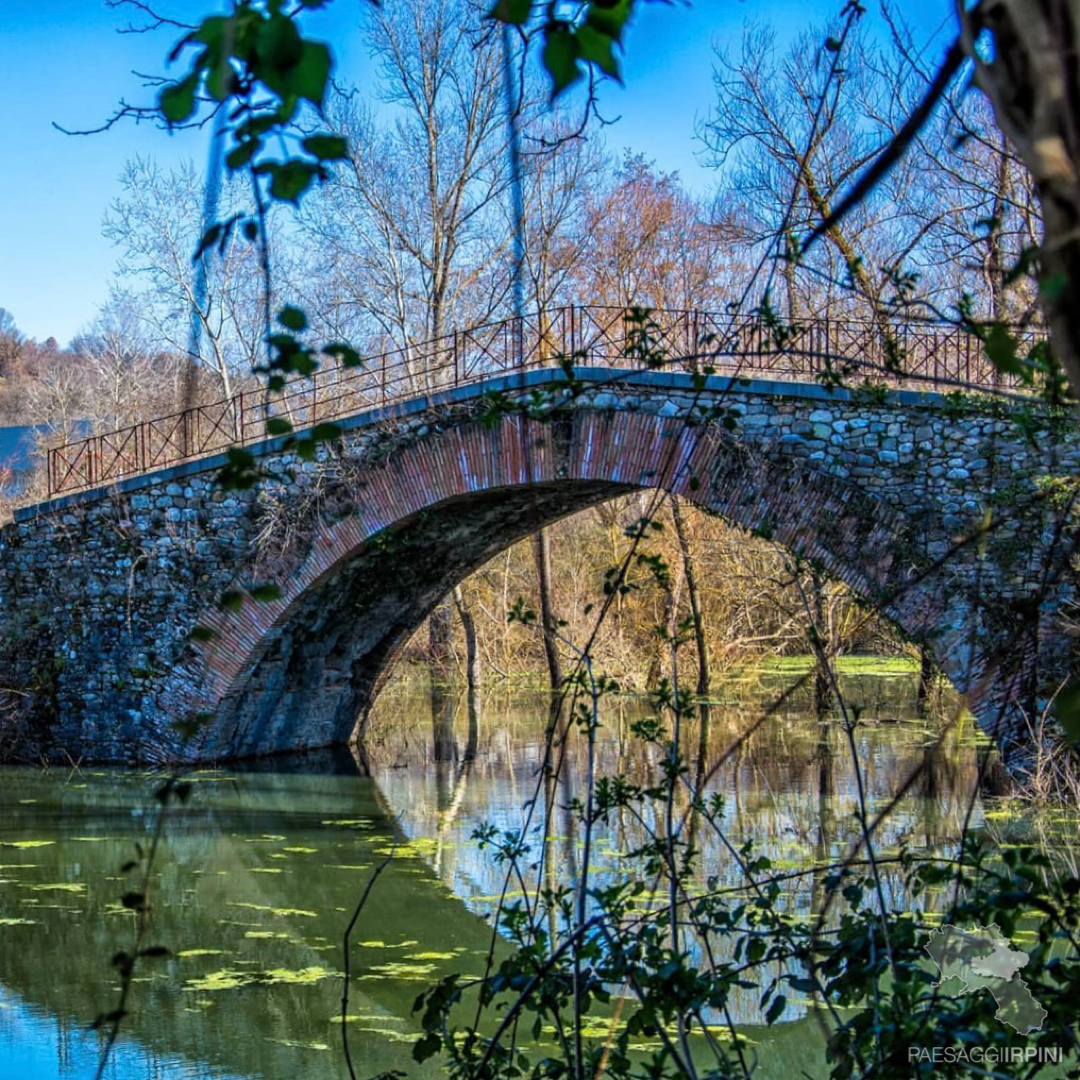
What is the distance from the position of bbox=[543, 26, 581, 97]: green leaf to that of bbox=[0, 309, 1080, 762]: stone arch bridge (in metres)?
7.90

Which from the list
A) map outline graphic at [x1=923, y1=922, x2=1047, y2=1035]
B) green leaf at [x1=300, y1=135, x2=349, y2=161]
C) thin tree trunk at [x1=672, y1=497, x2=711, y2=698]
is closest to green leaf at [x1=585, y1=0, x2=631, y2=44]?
green leaf at [x1=300, y1=135, x2=349, y2=161]

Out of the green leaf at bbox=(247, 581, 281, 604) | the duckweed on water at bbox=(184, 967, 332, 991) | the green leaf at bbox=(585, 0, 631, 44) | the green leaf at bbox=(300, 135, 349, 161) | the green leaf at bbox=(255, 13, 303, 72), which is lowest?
the duckweed on water at bbox=(184, 967, 332, 991)

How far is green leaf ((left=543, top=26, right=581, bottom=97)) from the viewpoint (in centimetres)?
154

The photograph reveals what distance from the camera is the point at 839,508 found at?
10156mm

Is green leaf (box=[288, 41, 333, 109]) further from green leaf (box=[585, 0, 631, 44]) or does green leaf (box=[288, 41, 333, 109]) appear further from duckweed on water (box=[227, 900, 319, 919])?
duckweed on water (box=[227, 900, 319, 919])

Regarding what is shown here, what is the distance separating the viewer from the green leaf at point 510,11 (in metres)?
1.62

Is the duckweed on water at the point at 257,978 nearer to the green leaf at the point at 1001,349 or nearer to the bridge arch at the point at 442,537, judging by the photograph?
the bridge arch at the point at 442,537

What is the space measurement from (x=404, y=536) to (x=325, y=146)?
1123 centimetres

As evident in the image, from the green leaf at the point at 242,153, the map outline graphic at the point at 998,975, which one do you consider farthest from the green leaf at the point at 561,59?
the map outline graphic at the point at 998,975

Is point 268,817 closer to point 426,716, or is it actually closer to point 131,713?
point 131,713

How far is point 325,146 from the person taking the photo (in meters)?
1.49

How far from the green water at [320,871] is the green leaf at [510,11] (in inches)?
58.4

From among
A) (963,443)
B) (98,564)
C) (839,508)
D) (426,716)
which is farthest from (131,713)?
(963,443)

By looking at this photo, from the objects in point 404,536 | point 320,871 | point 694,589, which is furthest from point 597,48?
point 694,589
